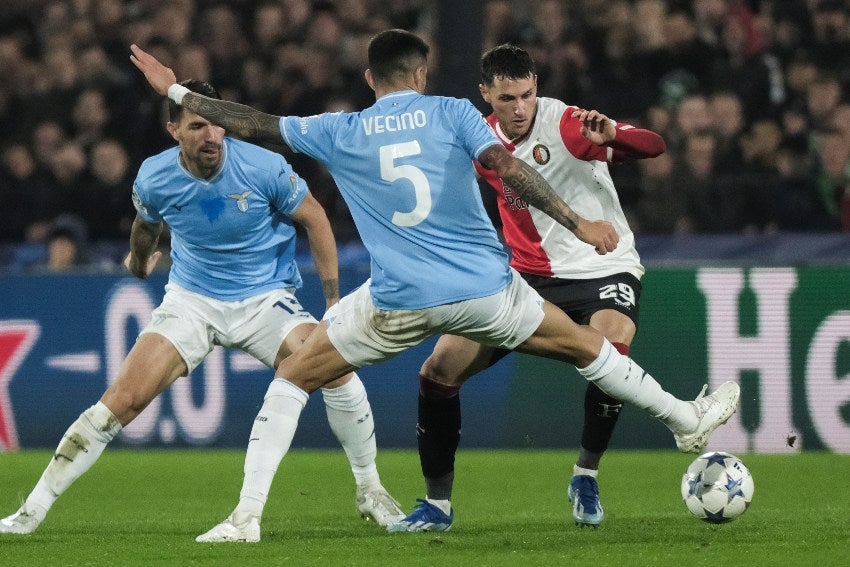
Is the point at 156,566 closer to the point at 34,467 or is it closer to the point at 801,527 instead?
the point at 801,527

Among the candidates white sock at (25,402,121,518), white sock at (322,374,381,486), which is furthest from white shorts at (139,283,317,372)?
white sock at (25,402,121,518)

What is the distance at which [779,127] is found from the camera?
11672 millimetres

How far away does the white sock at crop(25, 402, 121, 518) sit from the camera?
6805mm

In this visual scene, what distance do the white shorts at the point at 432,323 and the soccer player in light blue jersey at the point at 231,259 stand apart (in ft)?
3.28

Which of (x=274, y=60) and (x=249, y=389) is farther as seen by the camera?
(x=274, y=60)

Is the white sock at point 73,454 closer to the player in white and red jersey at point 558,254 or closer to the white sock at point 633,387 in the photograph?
the player in white and red jersey at point 558,254

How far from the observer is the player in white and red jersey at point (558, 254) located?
694 cm

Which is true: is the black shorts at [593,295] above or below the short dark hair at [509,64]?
below

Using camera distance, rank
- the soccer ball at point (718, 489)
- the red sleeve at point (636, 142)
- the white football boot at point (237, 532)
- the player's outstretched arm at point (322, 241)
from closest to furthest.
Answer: the white football boot at point (237, 532) → the soccer ball at point (718, 489) → the red sleeve at point (636, 142) → the player's outstretched arm at point (322, 241)

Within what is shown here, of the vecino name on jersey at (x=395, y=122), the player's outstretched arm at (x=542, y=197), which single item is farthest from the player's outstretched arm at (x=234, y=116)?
the player's outstretched arm at (x=542, y=197)

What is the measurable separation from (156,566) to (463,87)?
677 cm

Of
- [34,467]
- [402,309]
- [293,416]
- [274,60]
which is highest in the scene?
[274,60]

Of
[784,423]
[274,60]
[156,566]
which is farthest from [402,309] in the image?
[274,60]

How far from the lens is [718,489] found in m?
6.62
